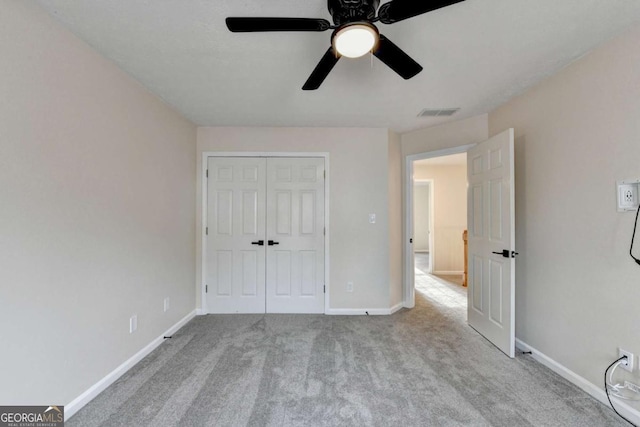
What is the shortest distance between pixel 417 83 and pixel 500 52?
0.60 m

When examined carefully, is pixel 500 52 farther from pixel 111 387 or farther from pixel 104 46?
pixel 111 387

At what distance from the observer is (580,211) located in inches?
77.2

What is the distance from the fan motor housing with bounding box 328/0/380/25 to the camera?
3.91ft

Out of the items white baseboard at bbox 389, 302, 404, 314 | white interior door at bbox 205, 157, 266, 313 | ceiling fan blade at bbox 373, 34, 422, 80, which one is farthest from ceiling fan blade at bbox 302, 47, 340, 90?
white baseboard at bbox 389, 302, 404, 314

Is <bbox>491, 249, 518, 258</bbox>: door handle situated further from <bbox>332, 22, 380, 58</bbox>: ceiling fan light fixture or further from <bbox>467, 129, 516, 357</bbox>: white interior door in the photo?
<bbox>332, 22, 380, 58</bbox>: ceiling fan light fixture

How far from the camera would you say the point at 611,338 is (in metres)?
1.76

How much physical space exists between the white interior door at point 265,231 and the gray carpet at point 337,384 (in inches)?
22.3

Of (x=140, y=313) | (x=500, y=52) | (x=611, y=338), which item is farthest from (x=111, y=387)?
(x=500, y=52)

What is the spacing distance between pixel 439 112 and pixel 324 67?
1909 mm

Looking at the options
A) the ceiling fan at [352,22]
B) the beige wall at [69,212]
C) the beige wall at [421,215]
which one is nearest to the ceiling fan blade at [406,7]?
the ceiling fan at [352,22]

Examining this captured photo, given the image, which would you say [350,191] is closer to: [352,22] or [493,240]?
[493,240]

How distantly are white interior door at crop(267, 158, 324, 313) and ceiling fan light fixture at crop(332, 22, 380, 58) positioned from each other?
2.16m

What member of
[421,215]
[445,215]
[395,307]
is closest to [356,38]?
[395,307]

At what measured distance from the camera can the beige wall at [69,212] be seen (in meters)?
1.36
